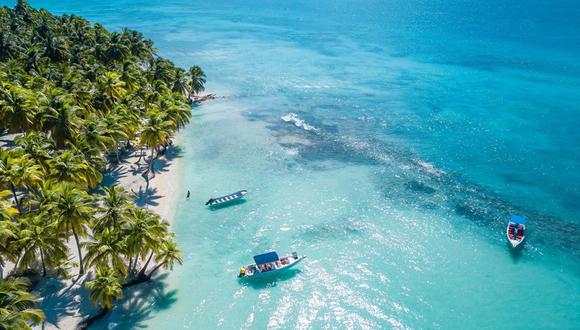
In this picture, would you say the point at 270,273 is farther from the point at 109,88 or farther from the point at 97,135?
the point at 109,88

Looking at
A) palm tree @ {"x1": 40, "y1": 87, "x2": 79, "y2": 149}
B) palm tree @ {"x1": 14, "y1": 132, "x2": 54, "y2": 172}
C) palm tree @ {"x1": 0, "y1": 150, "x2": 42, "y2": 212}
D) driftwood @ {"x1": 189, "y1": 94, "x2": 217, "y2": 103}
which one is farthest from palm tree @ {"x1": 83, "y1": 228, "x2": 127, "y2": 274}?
driftwood @ {"x1": 189, "y1": 94, "x2": 217, "y2": 103}

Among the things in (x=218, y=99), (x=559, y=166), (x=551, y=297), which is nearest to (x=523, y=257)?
(x=551, y=297)

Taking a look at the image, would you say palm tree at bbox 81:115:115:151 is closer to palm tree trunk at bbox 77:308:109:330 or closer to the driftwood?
palm tree trunk at bbox 77:308:109:330

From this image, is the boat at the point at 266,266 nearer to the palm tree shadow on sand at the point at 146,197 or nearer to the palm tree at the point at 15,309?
the palm tree shadow on sand at the point at 146,197

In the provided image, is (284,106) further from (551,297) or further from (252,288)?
(551,297)

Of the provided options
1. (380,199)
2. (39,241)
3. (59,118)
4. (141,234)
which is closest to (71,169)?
(39,241)

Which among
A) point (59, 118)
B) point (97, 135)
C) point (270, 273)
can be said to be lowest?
point (270, 273)
